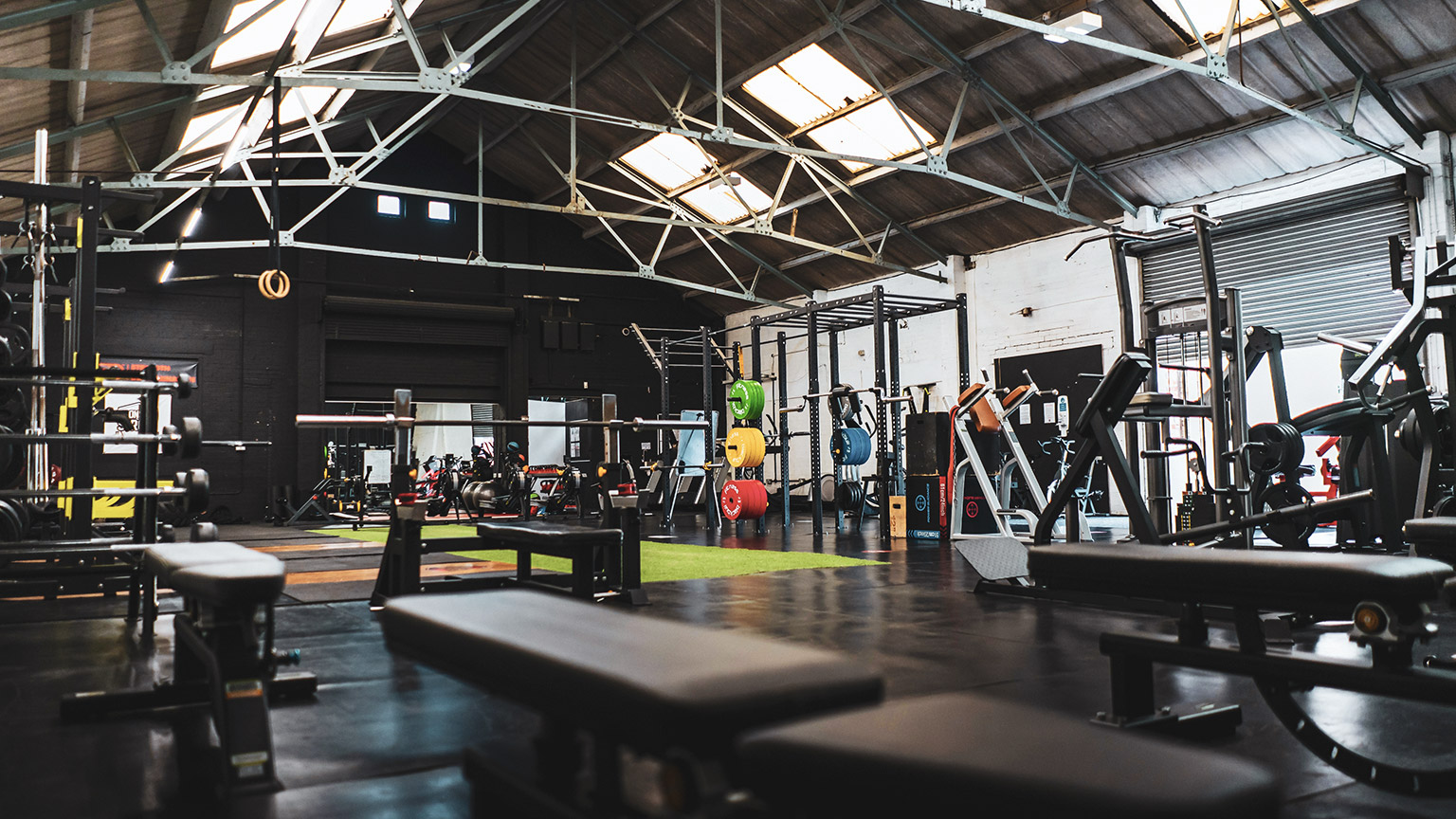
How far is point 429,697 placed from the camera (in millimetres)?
2482

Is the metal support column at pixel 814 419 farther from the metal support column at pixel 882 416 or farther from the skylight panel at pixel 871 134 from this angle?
the skylight panel at pixel 871 134

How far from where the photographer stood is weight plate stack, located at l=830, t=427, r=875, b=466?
28.9 feet

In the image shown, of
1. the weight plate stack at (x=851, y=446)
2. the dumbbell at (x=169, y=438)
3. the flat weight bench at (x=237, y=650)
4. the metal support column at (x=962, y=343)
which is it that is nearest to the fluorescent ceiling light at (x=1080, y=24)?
the metal support column at (x=962, y=343)

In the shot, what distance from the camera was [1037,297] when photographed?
1166 centimetres

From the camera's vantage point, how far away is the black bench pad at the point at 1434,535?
218 cm

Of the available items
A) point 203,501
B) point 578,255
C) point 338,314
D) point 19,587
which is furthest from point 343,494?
point 203,501

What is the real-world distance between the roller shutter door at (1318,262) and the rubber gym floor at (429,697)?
5.61 metres

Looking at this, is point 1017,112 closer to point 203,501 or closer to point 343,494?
point 203,501

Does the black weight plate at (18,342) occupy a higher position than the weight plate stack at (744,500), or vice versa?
the black weight plate at (18,342)

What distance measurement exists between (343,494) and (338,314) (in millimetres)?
2653

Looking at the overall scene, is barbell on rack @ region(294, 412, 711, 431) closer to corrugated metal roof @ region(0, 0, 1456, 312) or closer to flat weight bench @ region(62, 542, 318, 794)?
flat weight bench @ region(62, 542, 318, 794)

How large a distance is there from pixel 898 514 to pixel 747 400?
6.89 feet

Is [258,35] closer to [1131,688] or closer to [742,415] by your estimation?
[742,415]

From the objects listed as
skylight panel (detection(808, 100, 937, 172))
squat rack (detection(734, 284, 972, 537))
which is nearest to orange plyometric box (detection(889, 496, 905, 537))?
squat rack (detection(734, 284, 972, 537))
